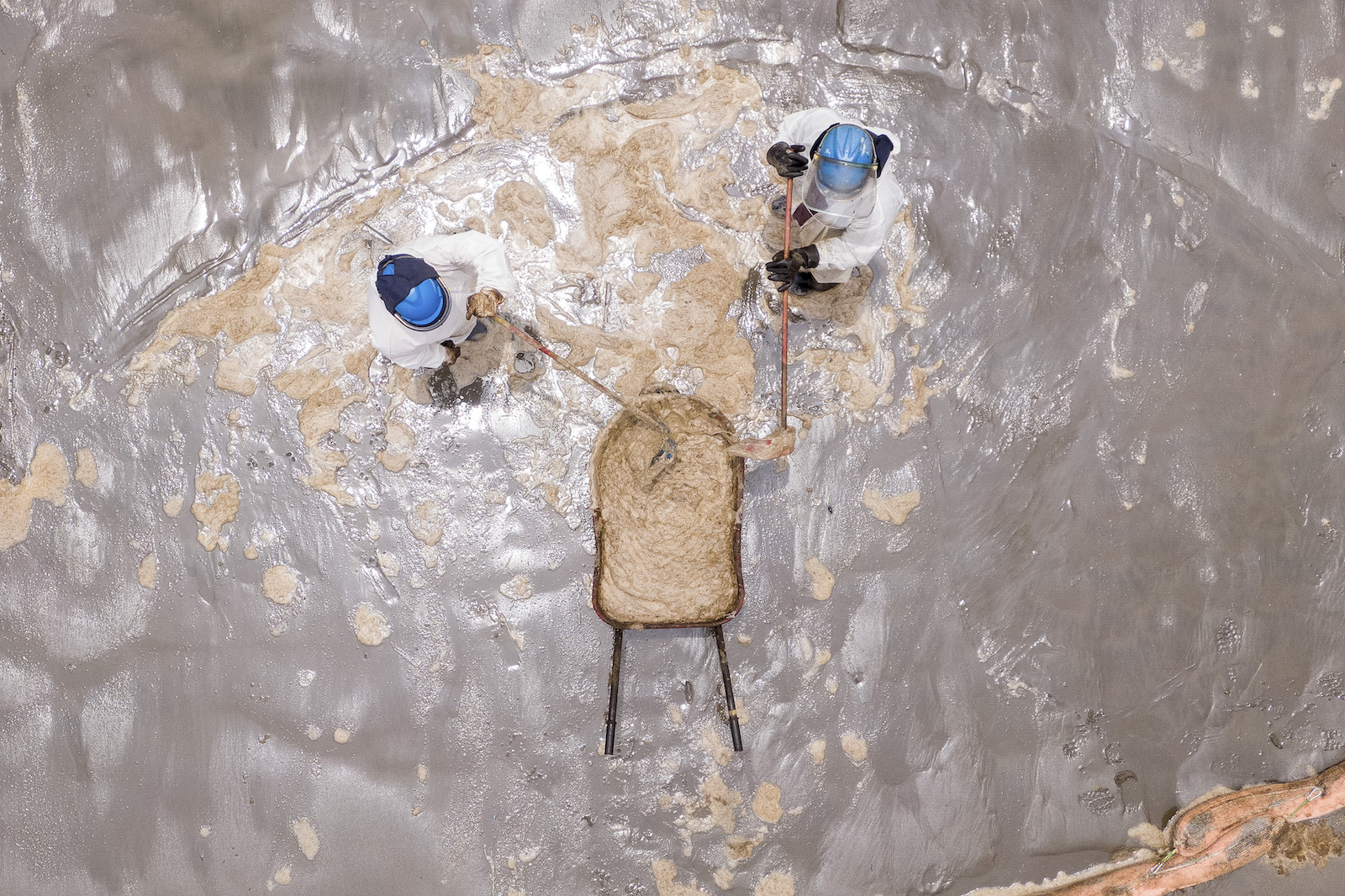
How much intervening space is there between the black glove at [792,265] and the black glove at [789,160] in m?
0.33

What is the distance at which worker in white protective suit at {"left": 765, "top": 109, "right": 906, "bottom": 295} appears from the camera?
257 centimetres

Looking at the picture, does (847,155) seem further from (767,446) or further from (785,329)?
(767,446)

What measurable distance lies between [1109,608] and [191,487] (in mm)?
4677

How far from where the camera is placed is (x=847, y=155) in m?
2.56

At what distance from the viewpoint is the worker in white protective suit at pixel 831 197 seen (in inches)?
101

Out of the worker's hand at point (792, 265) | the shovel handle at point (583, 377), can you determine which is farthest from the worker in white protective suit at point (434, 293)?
the worker's hand at point (792, 265)

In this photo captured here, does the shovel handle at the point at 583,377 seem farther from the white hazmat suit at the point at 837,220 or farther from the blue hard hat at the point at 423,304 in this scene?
the white hazmat suit at the point at 837,220

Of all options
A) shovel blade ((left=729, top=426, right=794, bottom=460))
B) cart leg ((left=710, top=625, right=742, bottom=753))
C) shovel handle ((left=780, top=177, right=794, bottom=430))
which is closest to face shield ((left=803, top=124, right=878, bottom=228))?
shovel handle ((left=780, top=177, right=794, bottom=430))

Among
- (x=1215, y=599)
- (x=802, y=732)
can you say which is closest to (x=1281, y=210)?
(x=1215, y=599)

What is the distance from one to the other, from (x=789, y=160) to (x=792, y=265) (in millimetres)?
450

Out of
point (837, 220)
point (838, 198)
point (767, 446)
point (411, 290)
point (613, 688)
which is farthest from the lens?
point (613, 688)

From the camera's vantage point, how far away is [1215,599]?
11.0ft

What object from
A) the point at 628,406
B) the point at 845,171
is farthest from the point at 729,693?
the point at 845,171

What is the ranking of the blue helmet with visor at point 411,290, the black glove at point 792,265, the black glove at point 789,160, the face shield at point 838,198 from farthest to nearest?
1. the black glove at point 792,265
2. the black glove at point 789,160
3. the face shield at point 838,198
4. the blue helmet with visor at point 411,290
